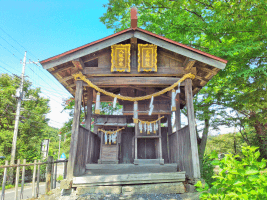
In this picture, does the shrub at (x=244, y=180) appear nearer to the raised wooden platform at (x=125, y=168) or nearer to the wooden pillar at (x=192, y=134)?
the wooden pillar at (x=192, y=134)

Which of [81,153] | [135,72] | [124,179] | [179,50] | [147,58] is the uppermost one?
[179,50]

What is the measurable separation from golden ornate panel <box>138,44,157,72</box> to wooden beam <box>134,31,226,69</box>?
339 mm

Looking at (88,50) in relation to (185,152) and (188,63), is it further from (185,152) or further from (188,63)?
(185,152)

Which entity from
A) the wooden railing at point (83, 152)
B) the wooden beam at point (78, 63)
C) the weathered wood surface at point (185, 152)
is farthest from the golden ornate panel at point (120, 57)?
the weathered wood surface at point (185, 152)

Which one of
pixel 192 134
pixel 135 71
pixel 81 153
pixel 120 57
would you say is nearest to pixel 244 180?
pixel 192 134

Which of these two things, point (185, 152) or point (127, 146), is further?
point (127, 146)

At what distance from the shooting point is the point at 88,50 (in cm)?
634

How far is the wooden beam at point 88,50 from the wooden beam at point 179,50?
0.47 m

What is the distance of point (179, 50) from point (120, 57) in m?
2.13

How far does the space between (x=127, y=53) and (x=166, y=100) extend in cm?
327

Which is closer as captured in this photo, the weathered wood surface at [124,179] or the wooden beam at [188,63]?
the weathered wood surface at [124,179]

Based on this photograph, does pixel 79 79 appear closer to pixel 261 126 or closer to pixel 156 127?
pixel 156 127

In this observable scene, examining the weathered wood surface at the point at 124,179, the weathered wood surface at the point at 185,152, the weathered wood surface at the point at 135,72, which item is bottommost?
the weathered wood surface at the point at 124,179

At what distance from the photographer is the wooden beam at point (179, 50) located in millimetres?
6141
